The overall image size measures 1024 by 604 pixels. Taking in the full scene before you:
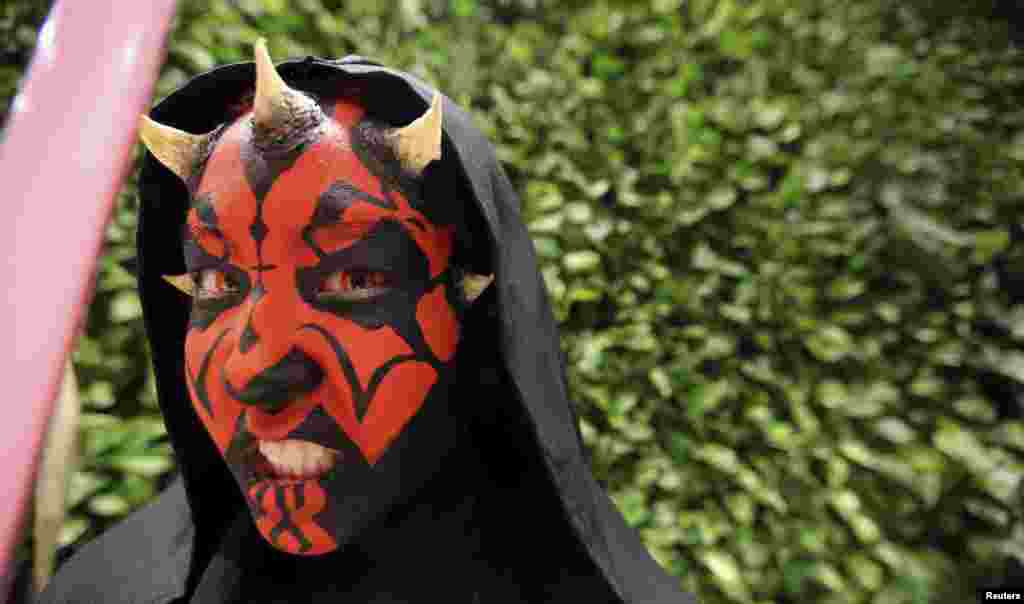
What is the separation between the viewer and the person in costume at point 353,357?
725mm

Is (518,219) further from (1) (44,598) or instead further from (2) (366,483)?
(1) (44,598)

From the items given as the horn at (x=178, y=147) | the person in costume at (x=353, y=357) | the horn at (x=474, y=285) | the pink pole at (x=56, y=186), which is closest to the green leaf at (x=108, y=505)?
the person in costume at (x=353, y=357)

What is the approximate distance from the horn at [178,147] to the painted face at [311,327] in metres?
0.04

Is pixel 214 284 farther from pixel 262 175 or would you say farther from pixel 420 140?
pixel 420 140

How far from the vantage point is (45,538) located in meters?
0.99

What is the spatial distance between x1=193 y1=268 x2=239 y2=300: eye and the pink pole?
202 mm

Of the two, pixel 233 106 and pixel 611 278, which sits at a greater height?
pixel 233 106

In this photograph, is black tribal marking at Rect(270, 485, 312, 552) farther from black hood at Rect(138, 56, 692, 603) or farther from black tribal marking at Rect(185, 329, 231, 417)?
black hood at Rect(138, 56, 692, 603)

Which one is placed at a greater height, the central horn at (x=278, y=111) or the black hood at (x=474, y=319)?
the central horn at (x=278, y=111)

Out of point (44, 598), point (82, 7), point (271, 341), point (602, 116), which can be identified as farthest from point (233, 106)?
point (602, 116)

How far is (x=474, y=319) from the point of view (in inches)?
33.3

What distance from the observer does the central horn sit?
0.67m

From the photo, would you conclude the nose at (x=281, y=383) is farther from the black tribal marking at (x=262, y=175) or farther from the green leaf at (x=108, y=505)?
the green leaf at (x=108, y=505)

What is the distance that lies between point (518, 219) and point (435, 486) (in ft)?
1.18
